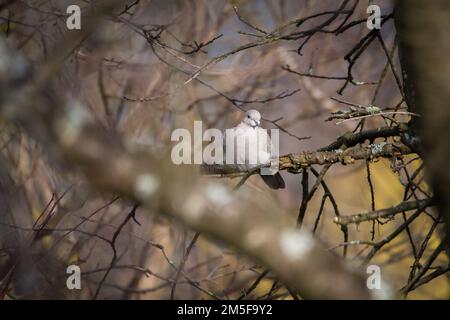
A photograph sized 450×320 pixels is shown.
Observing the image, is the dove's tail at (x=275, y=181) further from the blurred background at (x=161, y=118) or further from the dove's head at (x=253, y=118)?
the dove's head at (x=253, y=118)

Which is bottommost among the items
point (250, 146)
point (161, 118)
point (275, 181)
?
point (275, 181)

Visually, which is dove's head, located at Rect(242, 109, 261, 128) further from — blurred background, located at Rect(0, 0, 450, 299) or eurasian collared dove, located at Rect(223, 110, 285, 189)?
blurred background, located at Rect(0, 0, 450, 299)

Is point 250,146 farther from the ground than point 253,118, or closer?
closer

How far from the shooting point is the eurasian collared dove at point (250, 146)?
3678mm

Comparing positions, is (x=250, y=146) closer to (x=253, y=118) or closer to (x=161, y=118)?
(x=253, y=118)

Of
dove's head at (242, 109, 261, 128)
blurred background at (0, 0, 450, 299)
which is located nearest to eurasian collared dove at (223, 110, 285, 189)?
dove's head at (242, 109, 261, 128)

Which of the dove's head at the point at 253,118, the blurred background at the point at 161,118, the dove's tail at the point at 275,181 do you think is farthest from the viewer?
the blurred background at the point at 161,118

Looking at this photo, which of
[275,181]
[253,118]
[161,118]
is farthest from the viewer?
[161,118]

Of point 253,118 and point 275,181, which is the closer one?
point 275,181

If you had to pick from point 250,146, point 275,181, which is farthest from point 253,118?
point 275,181

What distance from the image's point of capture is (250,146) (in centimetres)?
372

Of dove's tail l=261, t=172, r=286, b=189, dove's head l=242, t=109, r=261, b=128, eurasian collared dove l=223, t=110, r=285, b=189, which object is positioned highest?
dove's head l=242, t=109, r=261, b=128

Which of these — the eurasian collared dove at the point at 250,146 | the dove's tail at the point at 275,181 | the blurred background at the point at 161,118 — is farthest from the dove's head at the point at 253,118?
the dove's tail at the point at 275,181

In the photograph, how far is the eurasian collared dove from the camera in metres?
3.68
